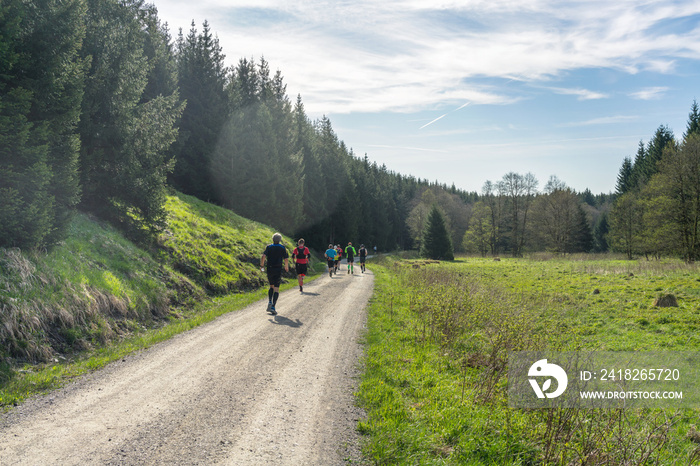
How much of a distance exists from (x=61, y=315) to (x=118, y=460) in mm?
5735

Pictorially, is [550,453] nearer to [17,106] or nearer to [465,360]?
[465,360]

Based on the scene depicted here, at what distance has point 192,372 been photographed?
6.87m


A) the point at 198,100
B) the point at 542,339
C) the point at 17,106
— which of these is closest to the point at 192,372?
the point at 542,339

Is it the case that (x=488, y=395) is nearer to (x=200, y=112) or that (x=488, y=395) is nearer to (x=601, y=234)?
(x=200, y=112)

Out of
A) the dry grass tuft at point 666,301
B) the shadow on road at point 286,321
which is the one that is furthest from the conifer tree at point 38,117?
the dry grass tuft at point 666,301

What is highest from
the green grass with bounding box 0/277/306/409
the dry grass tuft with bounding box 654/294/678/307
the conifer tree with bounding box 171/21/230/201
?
the conifer tree with bounding box 171/21/230/201

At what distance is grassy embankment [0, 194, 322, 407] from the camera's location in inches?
279

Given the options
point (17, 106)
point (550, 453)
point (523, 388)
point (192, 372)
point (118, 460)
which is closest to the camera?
point (118, 460)

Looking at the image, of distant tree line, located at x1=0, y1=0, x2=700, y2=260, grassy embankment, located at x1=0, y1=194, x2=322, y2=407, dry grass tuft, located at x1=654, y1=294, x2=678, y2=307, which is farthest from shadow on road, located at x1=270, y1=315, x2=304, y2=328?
dry grass tuft, located at x1=654, y1=294, x2=678, y2=307

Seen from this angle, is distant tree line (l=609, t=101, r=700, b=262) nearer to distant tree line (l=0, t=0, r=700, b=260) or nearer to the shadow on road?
distant tree line (l=0, t=0, r=700, b=260)

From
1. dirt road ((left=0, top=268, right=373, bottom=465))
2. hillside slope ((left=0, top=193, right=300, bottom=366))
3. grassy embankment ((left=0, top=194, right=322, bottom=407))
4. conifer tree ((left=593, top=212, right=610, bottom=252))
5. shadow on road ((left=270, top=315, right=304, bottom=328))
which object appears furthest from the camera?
conifer tree ((left=593, top=212, right=610, bottom=252))

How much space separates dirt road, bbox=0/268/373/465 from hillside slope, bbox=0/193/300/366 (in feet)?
5.73

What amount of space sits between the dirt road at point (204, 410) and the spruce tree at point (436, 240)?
177ft

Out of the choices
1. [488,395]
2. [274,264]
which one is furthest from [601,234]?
[488,395]
